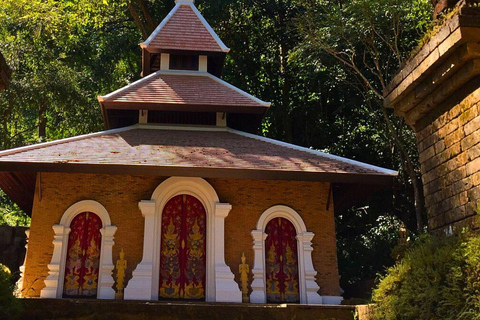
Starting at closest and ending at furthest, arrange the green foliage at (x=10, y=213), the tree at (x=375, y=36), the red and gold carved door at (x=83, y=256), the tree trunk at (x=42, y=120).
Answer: the red and gold carved door at (x=83, y=256)
the tree at (x=375, y=36)
the tree trunk at (x=42, y=120)
the green foliage at (x=10, y=213)

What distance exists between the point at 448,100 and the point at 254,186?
269 inches

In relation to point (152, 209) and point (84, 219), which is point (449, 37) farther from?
point (84, 219)

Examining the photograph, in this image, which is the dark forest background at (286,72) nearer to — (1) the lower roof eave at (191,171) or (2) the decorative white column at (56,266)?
(1) the lower roof eave at (191,171)

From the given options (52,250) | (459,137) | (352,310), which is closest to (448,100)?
(459,137)

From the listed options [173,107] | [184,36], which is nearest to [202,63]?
[184,36]

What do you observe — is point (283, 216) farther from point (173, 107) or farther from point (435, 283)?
point (435, 283)

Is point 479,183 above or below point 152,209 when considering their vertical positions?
below

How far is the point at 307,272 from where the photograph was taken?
461 inches

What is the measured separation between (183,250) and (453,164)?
722cm

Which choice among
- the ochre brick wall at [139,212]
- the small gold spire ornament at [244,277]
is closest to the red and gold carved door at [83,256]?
the ochre brick wall at [139,212]

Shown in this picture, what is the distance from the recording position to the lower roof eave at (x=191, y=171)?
10.7m

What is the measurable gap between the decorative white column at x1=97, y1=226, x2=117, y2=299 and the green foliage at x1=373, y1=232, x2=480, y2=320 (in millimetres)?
6900

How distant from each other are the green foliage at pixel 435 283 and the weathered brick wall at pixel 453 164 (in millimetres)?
338

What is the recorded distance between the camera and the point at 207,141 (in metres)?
13.1
